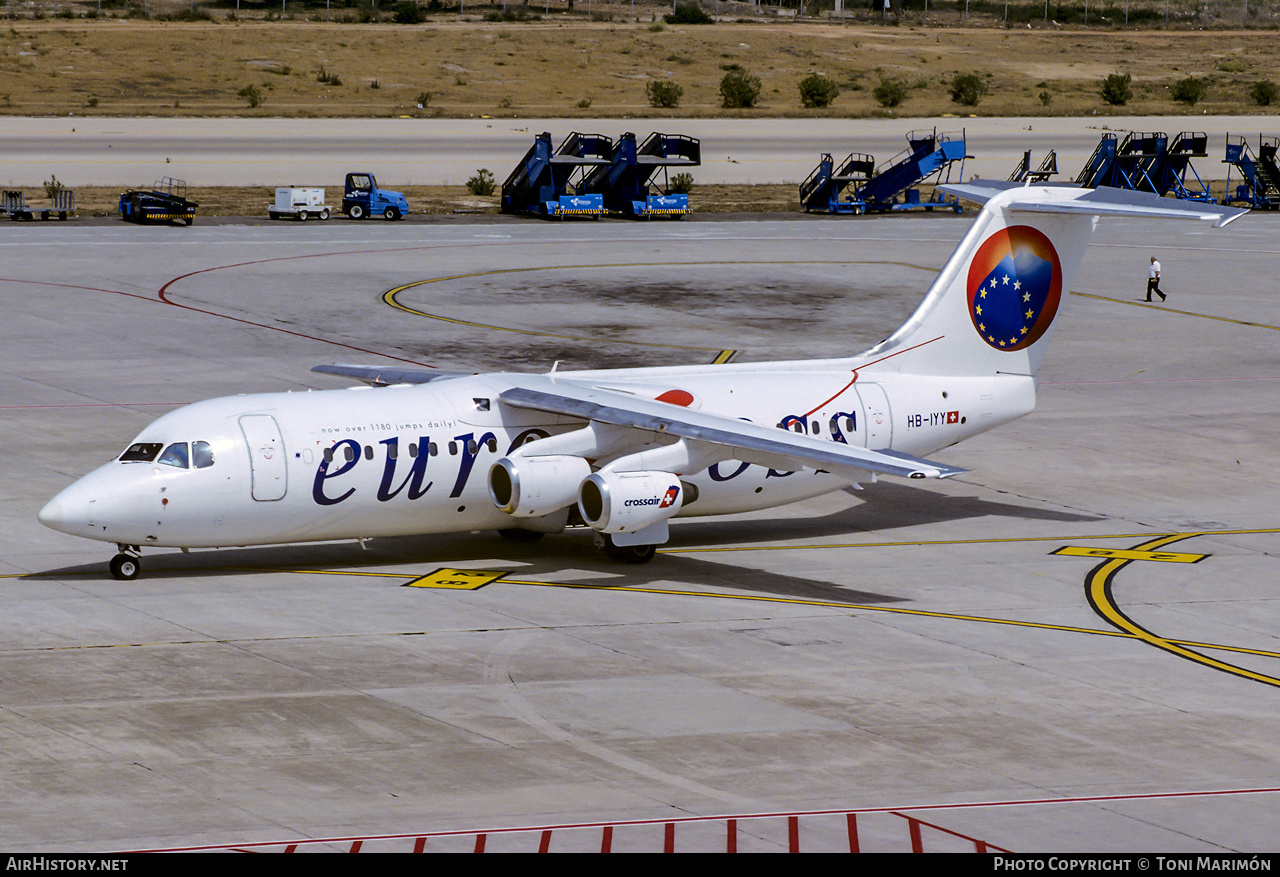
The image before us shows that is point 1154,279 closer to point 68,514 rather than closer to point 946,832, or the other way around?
point 68,514

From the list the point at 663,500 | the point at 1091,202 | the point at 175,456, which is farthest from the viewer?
the point at 1091,202

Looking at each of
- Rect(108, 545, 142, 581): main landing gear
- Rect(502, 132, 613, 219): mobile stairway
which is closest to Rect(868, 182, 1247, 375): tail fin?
Rect(108, 545, 142, 581): main landing gear

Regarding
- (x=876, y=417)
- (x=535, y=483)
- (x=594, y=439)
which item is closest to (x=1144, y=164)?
(x=876, y=417)

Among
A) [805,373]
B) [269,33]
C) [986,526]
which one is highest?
[269,33]

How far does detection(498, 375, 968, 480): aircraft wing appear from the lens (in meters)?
27.8

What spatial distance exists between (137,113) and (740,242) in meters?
60.3

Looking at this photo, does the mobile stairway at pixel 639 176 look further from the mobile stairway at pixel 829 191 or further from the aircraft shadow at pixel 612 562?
the aircraft shadow at pixel 612 562

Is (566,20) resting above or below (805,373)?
above

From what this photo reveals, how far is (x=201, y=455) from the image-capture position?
2841 cm

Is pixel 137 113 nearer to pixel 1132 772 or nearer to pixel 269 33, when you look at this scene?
pixel 269 33

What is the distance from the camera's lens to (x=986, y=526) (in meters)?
34.5

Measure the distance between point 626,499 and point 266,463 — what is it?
632cm

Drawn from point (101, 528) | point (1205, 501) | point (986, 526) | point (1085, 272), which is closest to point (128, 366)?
point (101, 528)

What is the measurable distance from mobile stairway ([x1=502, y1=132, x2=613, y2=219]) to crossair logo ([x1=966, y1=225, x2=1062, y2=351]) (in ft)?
187
